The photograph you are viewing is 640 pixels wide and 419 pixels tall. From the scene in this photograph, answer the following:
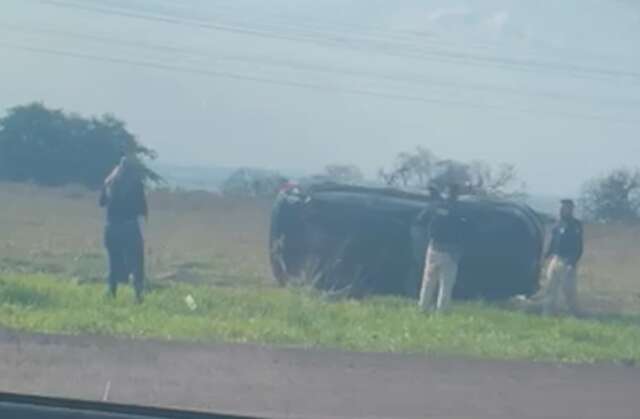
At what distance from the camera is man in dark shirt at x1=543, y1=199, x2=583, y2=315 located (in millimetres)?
5867

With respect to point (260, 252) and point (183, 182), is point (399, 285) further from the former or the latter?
point (183, 182)

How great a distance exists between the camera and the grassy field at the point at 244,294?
6.01 metres

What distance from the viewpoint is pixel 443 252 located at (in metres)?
5.96

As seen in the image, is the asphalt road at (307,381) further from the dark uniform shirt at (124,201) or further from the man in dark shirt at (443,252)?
the dark uniform shirt at (124,201)

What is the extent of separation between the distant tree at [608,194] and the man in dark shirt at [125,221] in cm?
196

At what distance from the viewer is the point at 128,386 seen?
566 centimetres

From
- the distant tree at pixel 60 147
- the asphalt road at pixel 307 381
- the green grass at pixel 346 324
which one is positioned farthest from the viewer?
the green grass at pixel 346 324

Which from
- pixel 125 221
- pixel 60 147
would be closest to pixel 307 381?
pixel 125 221

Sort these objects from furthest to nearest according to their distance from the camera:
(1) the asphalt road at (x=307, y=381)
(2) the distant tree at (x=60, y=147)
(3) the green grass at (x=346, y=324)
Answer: (3) the green grass at (x=346, y=324) < (2) the distant tree at (x=60, y=147) < (1) the asphalt road at (x=307, y=381)

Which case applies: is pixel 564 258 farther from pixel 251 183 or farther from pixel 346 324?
pixel 251 183

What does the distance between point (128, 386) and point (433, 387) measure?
4.38ft

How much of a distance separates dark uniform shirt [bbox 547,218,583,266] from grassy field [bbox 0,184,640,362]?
0.06m

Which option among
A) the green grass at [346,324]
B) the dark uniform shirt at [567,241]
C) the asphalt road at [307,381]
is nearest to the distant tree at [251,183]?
the green grass at [346,324]

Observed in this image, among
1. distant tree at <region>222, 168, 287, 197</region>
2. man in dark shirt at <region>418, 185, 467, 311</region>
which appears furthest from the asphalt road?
distant tree at <region>222, 168, 287, 197</region>
